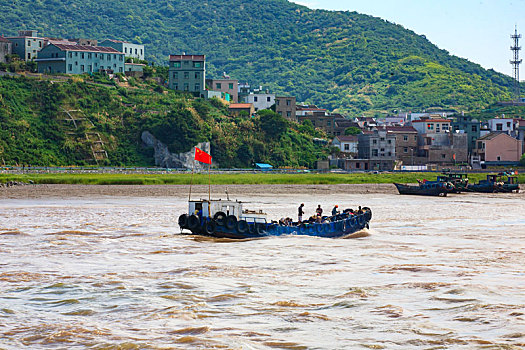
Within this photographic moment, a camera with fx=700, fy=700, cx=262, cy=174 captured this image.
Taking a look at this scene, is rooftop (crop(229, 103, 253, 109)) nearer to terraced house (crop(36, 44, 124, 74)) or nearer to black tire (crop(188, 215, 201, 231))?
terraced house (crop(36, 44, 124, 74))

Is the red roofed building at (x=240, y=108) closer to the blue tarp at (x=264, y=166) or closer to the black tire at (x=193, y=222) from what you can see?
the blue tarp at (x=264, y=166)

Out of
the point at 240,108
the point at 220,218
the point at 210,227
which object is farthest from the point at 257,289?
the point at 240,108

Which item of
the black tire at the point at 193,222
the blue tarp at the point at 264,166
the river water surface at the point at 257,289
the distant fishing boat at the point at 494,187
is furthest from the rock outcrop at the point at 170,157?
the black tire at the point at 193,222

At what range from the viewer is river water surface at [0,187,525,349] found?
679 inches

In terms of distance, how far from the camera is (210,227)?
34.8 meters

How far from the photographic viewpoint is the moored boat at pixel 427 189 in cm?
7194

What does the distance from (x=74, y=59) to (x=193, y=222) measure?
98.4 meters

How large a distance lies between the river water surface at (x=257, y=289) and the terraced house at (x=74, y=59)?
89.7m

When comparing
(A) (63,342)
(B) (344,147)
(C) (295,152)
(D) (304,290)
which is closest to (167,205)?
(D) (304,290)

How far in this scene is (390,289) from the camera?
2234cm

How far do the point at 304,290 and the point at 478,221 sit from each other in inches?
1011

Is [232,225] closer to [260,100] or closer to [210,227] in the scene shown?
[210,227]

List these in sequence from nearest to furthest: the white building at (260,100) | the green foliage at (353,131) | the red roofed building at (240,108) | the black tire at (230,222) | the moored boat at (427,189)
A: the black tire at (230,222) → the moored boat at (427,189) → the red roofed building at (240,108) → the green foliage at (353,131) → the white building at (260,100)

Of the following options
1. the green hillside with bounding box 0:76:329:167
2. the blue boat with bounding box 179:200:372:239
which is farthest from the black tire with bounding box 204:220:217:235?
the green hillside with bounding box 0:76:329:167
